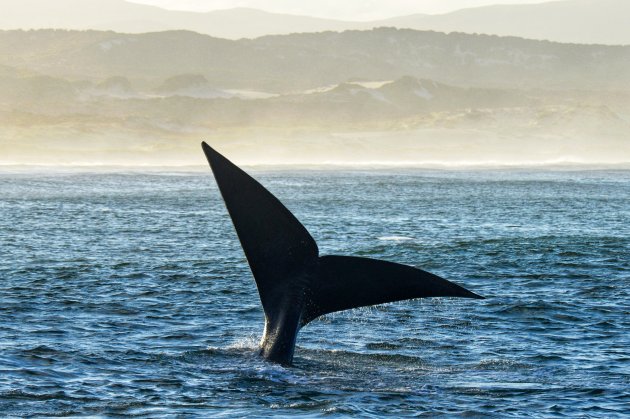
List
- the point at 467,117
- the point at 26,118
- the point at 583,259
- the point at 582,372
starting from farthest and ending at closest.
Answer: the point at 467,117, the point at 26,118, the point at 583,259, the point at 582,372

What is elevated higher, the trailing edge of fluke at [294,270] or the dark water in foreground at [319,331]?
Answer: the trailing edge of fluke at [294,270]

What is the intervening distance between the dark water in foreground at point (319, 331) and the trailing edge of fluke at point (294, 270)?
128cm

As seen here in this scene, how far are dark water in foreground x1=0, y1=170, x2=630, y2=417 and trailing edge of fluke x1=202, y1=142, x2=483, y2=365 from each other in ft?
4.21

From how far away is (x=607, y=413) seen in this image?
14406mm

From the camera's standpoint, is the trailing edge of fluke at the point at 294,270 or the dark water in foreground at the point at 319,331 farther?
the dark water in foreground at the point at 319,331

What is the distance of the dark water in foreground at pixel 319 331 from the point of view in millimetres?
14758

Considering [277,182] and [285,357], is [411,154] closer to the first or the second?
[277,182]

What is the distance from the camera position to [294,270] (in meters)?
14.3

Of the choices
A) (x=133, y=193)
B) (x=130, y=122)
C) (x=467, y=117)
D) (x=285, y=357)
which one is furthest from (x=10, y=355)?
(x=467, y=117)

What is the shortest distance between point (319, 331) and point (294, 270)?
6008 mm

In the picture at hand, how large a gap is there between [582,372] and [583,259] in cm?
1629

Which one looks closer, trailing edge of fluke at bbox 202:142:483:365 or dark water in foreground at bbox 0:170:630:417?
trailing edge of fluke at bbox 202:142:483:365

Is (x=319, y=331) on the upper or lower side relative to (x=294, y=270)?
lower

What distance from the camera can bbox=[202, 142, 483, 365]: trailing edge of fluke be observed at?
13500mm
